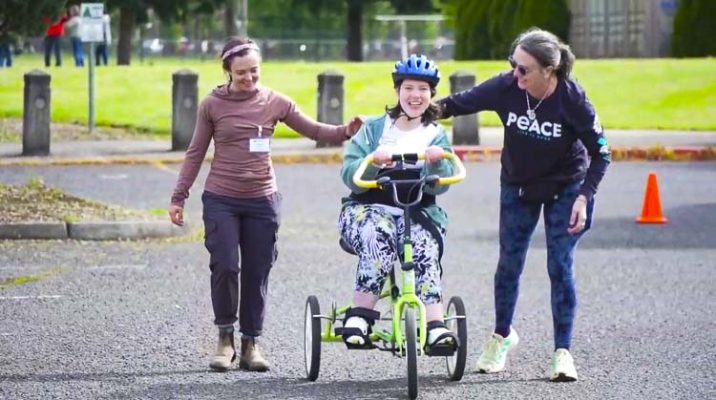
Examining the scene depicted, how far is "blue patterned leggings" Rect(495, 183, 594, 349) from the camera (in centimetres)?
865

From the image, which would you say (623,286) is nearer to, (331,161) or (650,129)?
(331,161)

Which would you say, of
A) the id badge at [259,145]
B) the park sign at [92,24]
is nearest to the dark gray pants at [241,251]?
the id badge at [259,145]

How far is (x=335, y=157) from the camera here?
77.0 feet

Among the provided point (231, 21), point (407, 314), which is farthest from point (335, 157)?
point (231, 21)

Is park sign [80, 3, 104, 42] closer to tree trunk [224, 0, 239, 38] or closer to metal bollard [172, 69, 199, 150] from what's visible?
metal bollard [172, 69, 199, 150]

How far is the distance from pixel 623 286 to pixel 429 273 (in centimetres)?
437

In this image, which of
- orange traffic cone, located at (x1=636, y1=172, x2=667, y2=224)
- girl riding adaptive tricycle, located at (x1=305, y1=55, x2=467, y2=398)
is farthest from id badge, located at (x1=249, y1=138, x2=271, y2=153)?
orange traffic cone, located at (x1=636, y1=172, x2=667, y2=224)

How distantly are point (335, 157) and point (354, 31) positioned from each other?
→ 39513mm

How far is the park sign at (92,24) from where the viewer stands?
26219 mm

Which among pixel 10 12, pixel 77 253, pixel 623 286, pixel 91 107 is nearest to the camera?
pixel 623 286

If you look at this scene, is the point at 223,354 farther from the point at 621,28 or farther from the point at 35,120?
the point at 621,28

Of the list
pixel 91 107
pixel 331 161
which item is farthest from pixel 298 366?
pixel 91 107

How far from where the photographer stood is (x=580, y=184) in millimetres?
8633

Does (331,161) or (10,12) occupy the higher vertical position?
(10,12)
